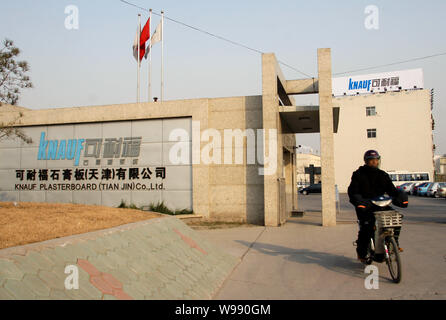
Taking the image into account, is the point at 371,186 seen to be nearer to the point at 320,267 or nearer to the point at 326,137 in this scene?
the point at 320,267

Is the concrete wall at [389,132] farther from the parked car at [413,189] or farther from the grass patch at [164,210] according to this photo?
the grass patch at [164,210]

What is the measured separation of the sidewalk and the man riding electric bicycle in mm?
718

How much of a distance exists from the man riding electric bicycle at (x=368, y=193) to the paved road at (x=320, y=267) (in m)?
0.71

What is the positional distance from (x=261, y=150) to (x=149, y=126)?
16.1 ft

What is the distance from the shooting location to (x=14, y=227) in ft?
19.3

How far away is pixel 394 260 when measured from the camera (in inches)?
222

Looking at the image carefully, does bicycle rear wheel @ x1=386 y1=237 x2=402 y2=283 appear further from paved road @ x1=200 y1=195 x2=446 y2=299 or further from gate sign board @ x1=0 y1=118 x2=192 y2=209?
gate sign board @ x1=0 y1=118 x2=192 y2=209

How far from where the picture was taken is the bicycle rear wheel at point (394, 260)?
5441 millimetres

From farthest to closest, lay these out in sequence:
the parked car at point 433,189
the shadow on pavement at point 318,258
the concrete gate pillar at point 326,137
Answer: the parked car at point 433,189
the concrete gate pillar at point 326,137
the shadow on pavement at point 318,258

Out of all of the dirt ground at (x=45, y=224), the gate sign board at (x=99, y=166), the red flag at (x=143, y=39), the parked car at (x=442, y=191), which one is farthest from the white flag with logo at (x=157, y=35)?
the parked car at (x=442, y=191)

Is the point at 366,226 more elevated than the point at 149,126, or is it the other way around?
the point at 149,126
